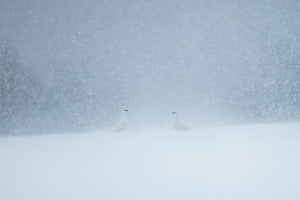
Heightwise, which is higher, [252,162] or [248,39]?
[248,39]

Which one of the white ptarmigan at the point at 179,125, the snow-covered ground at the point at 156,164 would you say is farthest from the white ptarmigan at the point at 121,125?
the white ptarmigan at the point at 179,125

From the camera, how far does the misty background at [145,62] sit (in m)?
1.53

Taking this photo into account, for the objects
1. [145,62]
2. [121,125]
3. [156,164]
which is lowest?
[156,164]

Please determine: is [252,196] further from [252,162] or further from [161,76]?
[161,76]

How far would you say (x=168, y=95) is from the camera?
155 cm

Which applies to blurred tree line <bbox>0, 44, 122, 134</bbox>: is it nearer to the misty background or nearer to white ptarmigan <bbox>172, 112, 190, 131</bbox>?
the misty background

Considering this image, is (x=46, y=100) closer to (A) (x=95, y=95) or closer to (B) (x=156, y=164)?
(A) (x=95, y=95)

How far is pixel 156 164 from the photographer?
1284 millimetres

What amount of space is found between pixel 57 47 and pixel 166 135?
830 mm

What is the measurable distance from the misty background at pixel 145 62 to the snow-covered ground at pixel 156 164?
0.11 meters

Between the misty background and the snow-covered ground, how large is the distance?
4.2 inches

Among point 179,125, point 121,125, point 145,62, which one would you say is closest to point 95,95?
point 121,125

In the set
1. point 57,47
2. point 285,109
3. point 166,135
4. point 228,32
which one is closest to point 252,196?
point 166,135

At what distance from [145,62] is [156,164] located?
612mm
